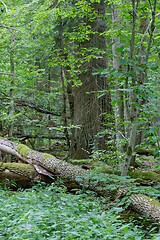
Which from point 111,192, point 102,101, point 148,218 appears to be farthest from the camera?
point 102,101

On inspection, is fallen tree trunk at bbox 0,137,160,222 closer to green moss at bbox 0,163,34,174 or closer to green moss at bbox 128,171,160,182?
green moss at bbox 0,163,34,174

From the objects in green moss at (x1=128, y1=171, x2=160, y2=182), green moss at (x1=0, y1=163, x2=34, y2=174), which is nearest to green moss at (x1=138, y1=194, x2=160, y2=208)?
green moss at (x1=128, y1=171, x2=160, y2=182)

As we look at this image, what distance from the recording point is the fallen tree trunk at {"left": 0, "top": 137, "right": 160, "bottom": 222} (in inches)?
148

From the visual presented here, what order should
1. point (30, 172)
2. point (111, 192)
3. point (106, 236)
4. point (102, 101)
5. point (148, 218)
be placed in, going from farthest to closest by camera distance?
1. point (102, 101)
2. point (30, 172)
3. point (111, 192)
4. point (148, 218)
5. point (106, 236)

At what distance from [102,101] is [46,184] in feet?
11.7

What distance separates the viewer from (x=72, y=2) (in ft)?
26.4

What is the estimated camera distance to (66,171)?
4.86 metres

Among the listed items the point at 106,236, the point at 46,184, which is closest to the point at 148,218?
the point at 106,236

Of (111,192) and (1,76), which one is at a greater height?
(1,76)

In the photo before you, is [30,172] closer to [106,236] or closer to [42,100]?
[106,236]

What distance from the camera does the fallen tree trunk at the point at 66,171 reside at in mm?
3770

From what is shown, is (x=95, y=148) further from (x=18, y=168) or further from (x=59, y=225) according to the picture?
(x=59, y=225)

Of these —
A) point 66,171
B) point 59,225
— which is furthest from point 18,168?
point 59,225

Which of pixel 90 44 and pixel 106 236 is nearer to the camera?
pixel 106 236
